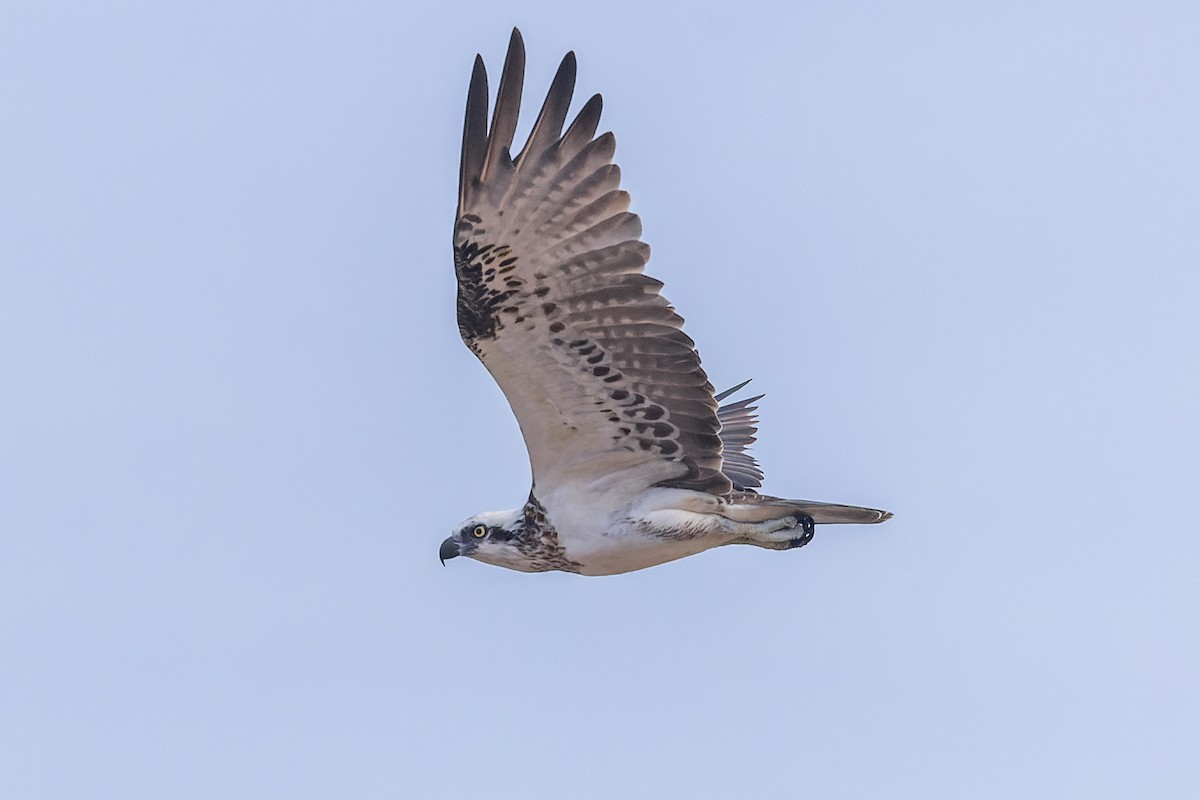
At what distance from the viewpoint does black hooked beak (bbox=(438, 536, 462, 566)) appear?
13211mm

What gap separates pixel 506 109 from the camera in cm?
1141

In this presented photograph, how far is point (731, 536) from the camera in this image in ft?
41.4

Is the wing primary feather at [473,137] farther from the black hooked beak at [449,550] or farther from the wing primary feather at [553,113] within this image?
the black hooked beak at [449,550]

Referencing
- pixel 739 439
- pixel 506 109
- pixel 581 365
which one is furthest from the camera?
pixel 739 439

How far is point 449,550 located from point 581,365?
76.6 inches

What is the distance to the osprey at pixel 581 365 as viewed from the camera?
11594mm

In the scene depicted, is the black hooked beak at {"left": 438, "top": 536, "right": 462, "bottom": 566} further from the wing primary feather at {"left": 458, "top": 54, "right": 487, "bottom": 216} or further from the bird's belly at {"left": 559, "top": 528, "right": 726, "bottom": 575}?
the wing primary feather at {"left": 458, "top": 54, "right": 487, "bottom": 216}

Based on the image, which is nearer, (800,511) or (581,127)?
(581,127)

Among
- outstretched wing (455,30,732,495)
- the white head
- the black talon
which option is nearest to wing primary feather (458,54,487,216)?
outstretched wing (455,30,732,495)

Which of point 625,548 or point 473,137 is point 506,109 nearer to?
point 473,137

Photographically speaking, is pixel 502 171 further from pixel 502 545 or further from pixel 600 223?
pixel 502 545

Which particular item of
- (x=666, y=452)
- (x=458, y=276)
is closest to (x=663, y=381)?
(x=666, y=452)

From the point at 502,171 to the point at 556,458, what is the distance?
80.2 inches

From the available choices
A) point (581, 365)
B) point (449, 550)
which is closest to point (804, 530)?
point (581, 365)
